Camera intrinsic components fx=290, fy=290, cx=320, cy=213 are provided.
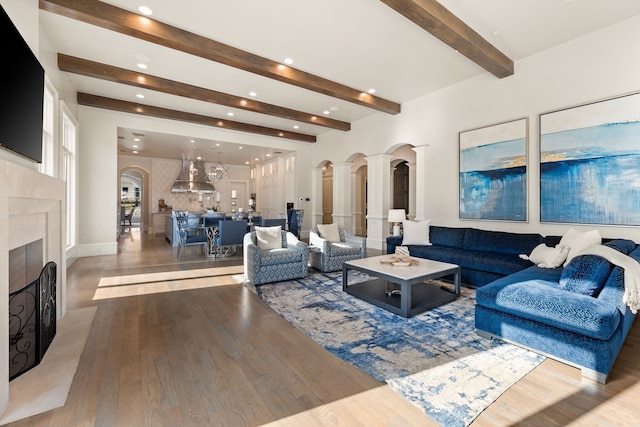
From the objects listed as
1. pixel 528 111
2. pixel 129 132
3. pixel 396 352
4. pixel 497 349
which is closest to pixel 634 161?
pixel 528 111

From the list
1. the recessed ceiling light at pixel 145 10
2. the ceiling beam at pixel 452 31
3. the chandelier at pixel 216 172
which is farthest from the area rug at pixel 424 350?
the chandelier at pixel 216 172

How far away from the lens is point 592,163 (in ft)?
12.6

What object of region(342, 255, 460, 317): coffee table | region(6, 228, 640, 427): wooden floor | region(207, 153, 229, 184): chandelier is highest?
region(207, 153, 229, 184): chandelier

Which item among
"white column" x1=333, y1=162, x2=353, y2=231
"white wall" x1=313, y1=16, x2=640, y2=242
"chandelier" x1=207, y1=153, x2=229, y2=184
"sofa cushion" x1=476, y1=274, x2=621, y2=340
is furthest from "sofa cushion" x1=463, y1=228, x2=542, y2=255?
"chandelier" x1=207, y1=153, x2=229, y2=184

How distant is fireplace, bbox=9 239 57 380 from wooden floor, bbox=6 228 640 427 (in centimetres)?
31

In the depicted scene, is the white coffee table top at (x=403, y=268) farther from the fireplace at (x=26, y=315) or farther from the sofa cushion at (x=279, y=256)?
the fireplace at (x=26, y=315)

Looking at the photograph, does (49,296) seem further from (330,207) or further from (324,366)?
(330,207)

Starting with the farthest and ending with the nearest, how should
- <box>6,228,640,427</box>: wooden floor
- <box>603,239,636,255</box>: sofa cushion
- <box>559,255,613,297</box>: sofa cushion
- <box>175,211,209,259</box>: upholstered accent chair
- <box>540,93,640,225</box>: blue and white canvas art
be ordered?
<box>175,211,209,259</box>: upholstered accent chair → <box>540,93,640,225</box>: blue and white canvas art → <box>603,239,636,255</box>: sofa cushion → <box>559,255,613,297</box>: sofa cushion → <box>6,228,640,427</box>: wooden floor

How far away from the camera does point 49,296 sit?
7.92ft

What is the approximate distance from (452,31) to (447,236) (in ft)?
9.99

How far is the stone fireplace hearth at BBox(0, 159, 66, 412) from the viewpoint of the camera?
1646 millimetres

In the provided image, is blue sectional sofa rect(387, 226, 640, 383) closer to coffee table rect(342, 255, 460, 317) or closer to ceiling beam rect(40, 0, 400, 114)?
coffee table rect(342, 255, 460, 317)

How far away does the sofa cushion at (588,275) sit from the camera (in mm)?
2207

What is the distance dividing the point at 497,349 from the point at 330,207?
9038 mm
